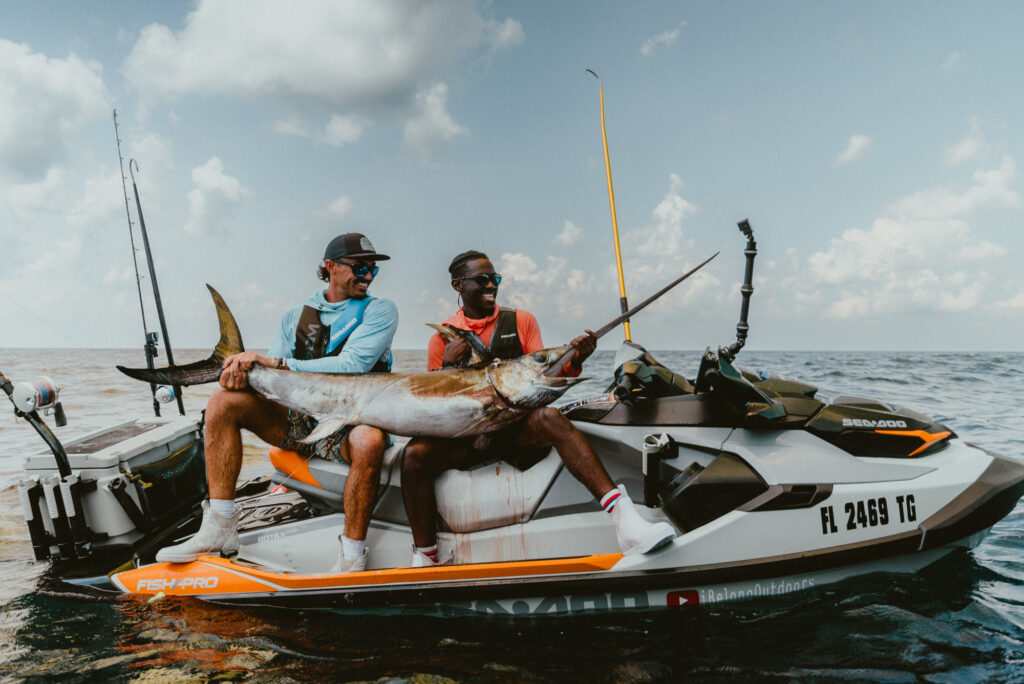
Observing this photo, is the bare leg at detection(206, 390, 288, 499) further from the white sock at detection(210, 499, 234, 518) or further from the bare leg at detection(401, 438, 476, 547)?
the bare leg at detection(401, 438, 476, 547)

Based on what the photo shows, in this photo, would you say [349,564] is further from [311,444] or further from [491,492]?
[491,492]

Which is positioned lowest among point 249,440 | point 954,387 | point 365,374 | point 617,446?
point 954,387

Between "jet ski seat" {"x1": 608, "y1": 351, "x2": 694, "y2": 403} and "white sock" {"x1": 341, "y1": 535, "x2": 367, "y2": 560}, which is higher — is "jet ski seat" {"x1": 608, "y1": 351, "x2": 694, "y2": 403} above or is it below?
above

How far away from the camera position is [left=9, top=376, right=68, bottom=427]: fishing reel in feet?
9.98

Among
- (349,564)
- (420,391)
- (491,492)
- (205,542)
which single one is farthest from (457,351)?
(205,542)

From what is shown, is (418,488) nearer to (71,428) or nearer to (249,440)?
(249,440)

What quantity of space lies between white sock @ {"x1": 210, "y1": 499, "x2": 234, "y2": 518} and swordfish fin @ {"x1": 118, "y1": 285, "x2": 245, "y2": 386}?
0.61 m

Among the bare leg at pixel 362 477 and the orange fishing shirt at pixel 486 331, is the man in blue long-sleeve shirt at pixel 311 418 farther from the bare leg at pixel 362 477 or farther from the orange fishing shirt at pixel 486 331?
the orange fishing shirt at pixel 486 331

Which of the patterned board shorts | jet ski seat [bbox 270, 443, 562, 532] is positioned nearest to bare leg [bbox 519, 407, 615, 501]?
jet ski seat [bbox 270, 443, 562, 532]

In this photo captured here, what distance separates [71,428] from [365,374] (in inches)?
336

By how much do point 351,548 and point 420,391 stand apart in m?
0.84

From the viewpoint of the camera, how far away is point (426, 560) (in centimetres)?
277

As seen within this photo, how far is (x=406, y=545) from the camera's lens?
2.94 m

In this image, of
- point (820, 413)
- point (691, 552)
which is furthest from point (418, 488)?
point (820, 413)
